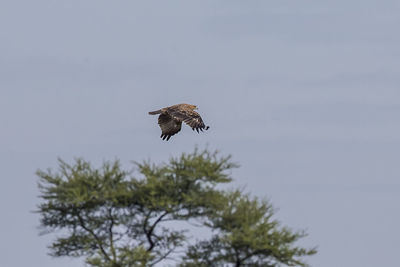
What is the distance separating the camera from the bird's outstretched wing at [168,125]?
5781 cm

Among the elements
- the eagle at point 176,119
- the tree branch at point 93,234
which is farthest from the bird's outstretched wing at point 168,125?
the tree branch at point 93,234

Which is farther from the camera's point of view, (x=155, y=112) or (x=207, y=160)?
(x=155, y=112)

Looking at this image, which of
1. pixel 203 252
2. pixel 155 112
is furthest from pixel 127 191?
pixel 155 112

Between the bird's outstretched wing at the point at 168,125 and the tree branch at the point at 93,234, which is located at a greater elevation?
the bird's outstretched wing at the point at 168,125

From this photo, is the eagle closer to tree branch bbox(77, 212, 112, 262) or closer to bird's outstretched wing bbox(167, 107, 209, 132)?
bird's outstretched wing bbox(167, 107, 209, 132)

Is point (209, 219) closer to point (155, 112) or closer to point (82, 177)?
point (82, 177)

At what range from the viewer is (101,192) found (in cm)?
5022

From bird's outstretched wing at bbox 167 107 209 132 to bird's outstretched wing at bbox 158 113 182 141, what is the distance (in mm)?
856

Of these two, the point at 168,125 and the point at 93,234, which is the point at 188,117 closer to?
the point at 168,125

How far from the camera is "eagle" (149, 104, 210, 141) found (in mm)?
54194

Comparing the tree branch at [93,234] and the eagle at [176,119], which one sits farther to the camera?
the eagle at [176,119]

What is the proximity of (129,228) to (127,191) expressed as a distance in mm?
1749

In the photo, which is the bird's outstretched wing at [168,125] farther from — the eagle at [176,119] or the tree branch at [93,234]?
the tree branch at [93,234]

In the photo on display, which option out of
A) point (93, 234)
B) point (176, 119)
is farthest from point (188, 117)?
point (93, 234)
